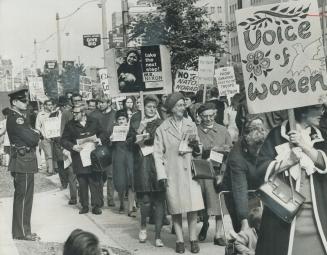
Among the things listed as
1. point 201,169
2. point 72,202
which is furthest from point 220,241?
point 72,202

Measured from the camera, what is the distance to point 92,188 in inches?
461

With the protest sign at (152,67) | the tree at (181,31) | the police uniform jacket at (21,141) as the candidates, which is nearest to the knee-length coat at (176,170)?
the police uniform jacket at (21,141)

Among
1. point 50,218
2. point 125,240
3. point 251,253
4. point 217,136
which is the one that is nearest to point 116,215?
point 50,218

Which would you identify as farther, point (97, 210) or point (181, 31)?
point (181, 31)

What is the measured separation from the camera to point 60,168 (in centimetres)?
1463

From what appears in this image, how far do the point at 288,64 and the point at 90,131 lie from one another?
6.32 meters

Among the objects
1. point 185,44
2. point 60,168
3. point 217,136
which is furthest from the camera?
point 185,44

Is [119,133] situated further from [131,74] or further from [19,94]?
[19,94]

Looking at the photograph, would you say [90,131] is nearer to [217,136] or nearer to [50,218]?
[50,218]

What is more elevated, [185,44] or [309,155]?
[185,44]

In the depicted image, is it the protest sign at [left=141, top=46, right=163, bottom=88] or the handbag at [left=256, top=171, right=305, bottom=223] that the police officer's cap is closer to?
the protest sign at [left=141, top=46, right=163, bottom=88]

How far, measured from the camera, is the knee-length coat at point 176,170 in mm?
8469

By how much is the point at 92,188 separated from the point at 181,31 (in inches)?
512

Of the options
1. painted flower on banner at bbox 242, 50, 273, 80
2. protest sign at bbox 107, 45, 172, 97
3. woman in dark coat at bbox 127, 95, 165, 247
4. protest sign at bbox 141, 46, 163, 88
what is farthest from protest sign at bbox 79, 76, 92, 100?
painted flower on banner at bbox 242, 50, 273, 80
